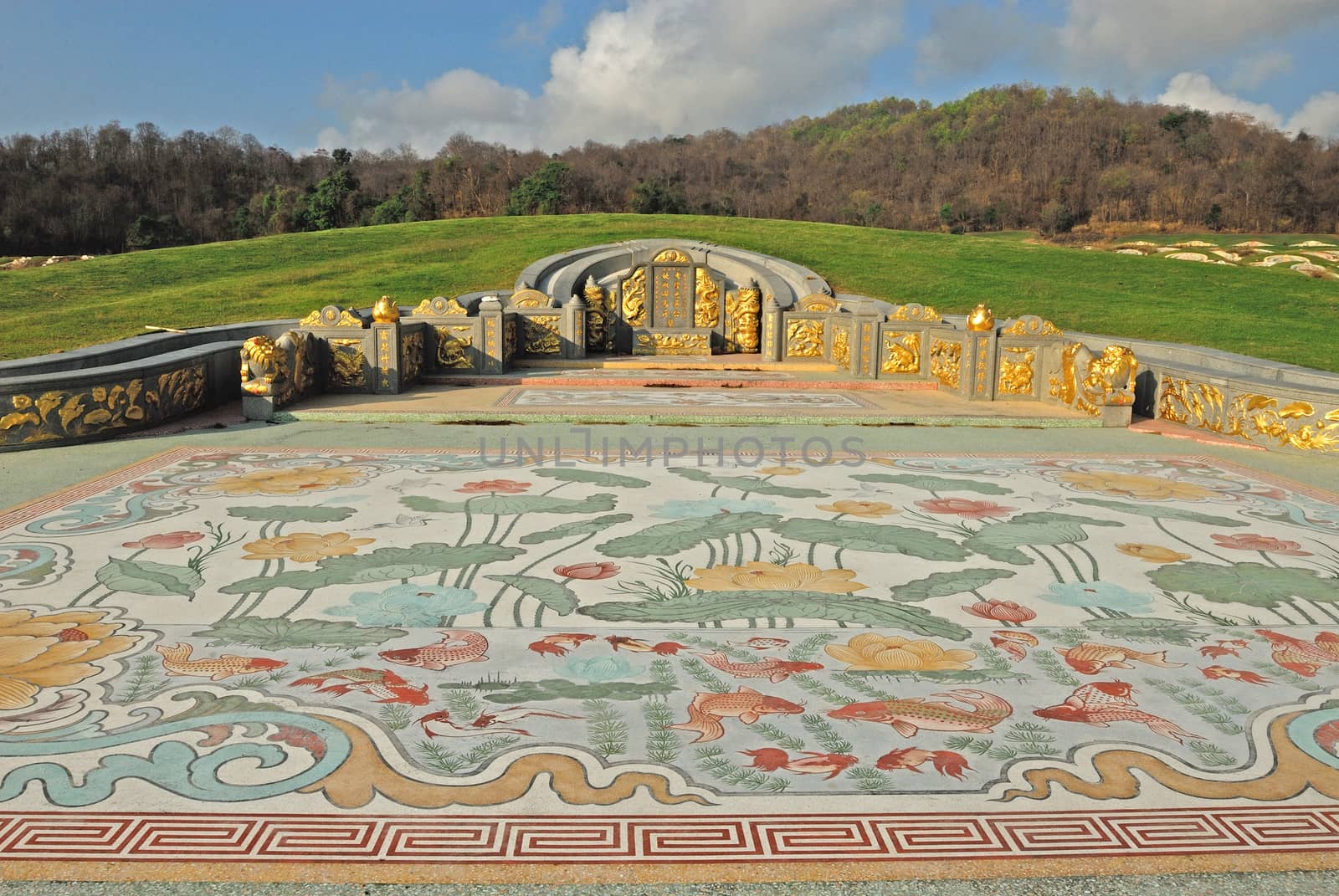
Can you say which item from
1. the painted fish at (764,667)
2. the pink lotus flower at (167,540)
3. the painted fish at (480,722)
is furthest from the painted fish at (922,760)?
the pink lotus flower at (167,540)

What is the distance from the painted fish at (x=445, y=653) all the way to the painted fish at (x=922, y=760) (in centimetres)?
159

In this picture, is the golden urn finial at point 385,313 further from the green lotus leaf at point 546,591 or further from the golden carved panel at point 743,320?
the green lotus leaf at point 546,591

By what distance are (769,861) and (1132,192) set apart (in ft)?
170

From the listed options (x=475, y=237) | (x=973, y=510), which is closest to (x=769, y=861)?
(x=973, y=510)

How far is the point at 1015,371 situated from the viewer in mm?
11617

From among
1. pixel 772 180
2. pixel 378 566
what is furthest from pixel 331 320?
pixel 772 180

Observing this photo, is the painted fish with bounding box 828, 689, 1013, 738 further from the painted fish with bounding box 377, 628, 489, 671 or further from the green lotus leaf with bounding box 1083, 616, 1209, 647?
the painted fish with bounding box 377, 628, 489, 671

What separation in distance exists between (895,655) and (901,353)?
1078cm

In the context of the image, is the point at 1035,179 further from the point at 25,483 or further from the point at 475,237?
the point at 25,483

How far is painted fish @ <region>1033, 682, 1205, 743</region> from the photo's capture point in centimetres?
304

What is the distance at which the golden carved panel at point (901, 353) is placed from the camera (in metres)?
13.8

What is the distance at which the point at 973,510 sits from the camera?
6004 millimetres

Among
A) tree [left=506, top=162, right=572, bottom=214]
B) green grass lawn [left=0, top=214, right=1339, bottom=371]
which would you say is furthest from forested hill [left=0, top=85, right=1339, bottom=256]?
green grass lawn [left=0, top=214, right=1339, bottom=371]

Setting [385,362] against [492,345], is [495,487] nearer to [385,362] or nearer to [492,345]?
[385,362]
